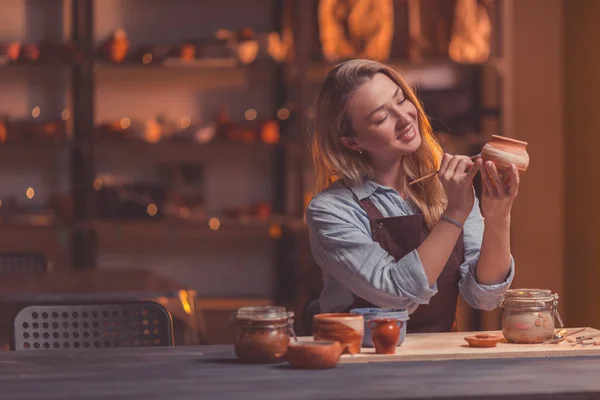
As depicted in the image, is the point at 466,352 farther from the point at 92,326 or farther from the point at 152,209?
the point at 152,209

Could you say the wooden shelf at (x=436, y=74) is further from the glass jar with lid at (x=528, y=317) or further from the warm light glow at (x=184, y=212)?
the glass jar with lid at (x=528, y=317)

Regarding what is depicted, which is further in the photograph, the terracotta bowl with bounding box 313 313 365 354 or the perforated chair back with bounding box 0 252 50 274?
the perforated chair back with bounding box 0 252 50 274

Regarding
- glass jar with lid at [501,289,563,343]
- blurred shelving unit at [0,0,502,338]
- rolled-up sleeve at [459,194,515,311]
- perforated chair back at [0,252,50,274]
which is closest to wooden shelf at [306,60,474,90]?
blurred shelving unit at [0,0,502,338]

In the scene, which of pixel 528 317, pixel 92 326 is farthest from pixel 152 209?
pixel 528 317

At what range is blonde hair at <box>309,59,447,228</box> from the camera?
8.13ft

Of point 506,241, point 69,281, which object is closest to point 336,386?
point 506,241

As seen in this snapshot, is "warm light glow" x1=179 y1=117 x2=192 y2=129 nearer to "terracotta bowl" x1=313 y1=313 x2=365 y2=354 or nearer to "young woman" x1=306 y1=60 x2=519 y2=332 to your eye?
"young woman" x1=306 y1=60 x2=519 y2=332

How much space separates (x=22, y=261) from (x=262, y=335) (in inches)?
105

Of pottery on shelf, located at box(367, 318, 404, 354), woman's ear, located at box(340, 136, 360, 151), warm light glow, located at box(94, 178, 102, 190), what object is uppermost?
woman's ear, located at box(340, 136, 360, 151)

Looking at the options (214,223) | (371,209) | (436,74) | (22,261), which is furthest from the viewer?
(436,74)

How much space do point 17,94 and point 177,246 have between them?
1.21 meters

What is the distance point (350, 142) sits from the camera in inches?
98.5

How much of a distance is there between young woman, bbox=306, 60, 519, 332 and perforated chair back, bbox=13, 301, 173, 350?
42 cm

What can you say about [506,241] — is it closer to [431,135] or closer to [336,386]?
[431,135]
